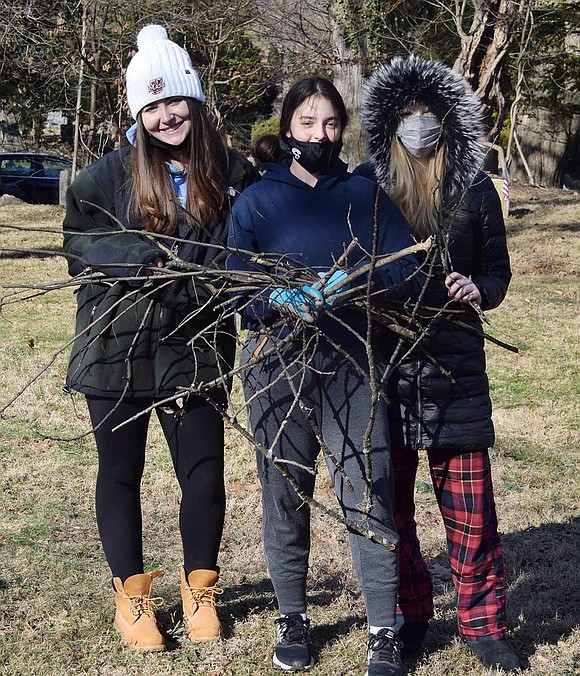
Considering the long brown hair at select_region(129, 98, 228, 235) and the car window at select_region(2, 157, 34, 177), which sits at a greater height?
the car window at select_region(2, 157, 34, 177)

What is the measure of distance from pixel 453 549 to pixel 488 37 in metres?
10.4

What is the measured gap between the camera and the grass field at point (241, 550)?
3215 mm

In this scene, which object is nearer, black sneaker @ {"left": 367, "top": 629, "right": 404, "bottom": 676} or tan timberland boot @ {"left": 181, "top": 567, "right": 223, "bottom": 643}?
black sneaker @ {"left": 367, "top": 629, "right": 404, "bottom": 676}

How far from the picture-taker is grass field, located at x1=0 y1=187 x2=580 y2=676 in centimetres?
321

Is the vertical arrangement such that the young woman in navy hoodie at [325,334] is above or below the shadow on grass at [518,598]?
above

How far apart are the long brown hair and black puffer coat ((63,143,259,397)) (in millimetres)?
44

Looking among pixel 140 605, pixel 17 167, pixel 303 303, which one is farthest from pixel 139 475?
pixel 17 167

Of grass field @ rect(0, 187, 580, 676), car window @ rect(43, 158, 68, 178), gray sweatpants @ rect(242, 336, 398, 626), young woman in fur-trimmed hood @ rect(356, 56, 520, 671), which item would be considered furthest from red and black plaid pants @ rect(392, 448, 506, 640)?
car window @ rect(43, 158, 68, 178)

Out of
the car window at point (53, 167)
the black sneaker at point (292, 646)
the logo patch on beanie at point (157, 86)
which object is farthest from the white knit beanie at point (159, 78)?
the car window at point (53, 167)

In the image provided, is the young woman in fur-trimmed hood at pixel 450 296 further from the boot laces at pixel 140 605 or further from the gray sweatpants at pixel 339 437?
the boot laces at pixel 140 605

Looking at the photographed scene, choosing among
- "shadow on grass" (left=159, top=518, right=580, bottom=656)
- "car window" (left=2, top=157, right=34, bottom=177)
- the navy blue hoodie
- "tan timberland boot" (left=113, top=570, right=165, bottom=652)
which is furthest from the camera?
"car window" (left=2, top=157, right=34, bottom=177)

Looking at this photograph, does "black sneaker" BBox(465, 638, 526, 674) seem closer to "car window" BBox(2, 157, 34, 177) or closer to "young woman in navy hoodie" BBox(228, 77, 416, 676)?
"young woman in navy hoodie" BBox(228, 77, 416, 676)

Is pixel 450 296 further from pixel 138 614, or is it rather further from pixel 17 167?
pixel 17 167

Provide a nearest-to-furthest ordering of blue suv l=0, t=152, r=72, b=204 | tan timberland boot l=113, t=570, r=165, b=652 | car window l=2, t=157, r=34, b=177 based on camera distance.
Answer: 1. tan timberland boot l=113, t=570, r=165, b=652
2. blue suv l=0, t=152, r=72, b=204
3. car window l=2, t=157, r=34, b=177
